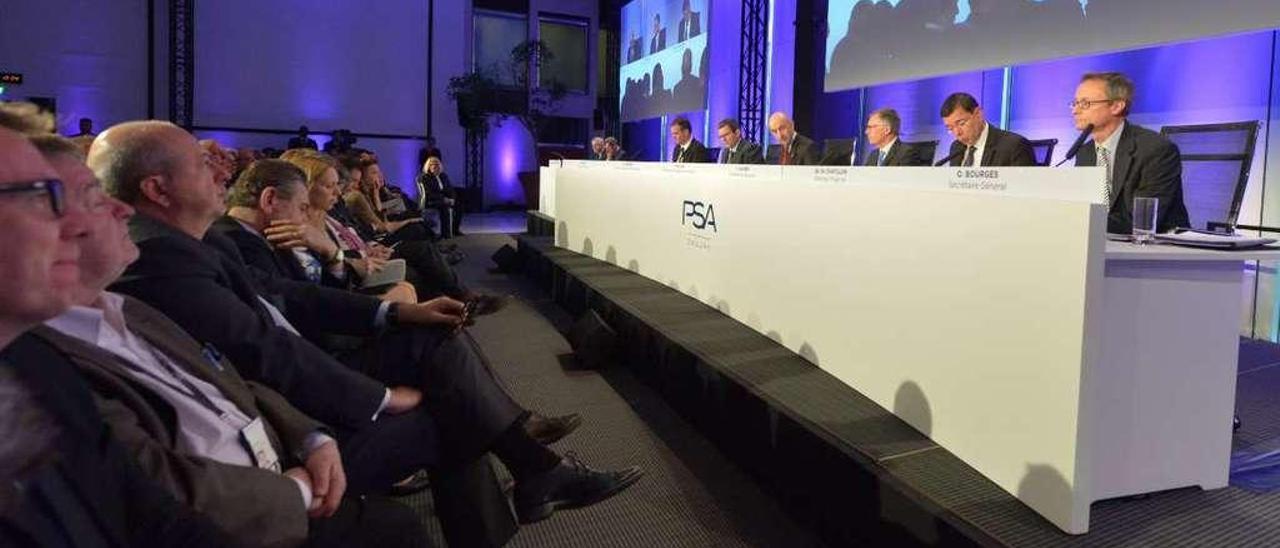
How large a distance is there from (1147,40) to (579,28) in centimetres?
1125

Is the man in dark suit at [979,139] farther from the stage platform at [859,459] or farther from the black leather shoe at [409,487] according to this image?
the black leather shoe at [409,487]

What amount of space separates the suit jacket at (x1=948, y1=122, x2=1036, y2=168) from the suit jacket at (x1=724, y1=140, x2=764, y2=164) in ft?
8.99

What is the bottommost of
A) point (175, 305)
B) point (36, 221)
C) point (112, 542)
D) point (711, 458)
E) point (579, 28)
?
point (711, 458)

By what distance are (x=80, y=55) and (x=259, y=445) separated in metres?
12.6

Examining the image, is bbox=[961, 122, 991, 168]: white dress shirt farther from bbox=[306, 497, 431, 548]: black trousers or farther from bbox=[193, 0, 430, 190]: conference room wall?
bbox=[193, 0, 430, 190]: conference room wall

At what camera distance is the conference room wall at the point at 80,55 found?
10.5m

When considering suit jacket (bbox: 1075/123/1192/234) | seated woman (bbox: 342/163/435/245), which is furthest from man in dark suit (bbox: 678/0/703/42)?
suit jacket (bbox: 1075/123/1192/234)

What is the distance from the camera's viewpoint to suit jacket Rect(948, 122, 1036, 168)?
3.48m

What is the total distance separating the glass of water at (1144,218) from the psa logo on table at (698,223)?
182 cm

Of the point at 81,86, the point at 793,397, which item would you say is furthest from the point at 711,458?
the point at 81,86

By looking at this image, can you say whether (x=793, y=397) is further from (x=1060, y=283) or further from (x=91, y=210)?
(x=91, y=210)

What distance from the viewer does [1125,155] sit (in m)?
2.70

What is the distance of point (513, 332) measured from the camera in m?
4.44

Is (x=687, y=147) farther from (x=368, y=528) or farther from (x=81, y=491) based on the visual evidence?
(x=81, y=491)
